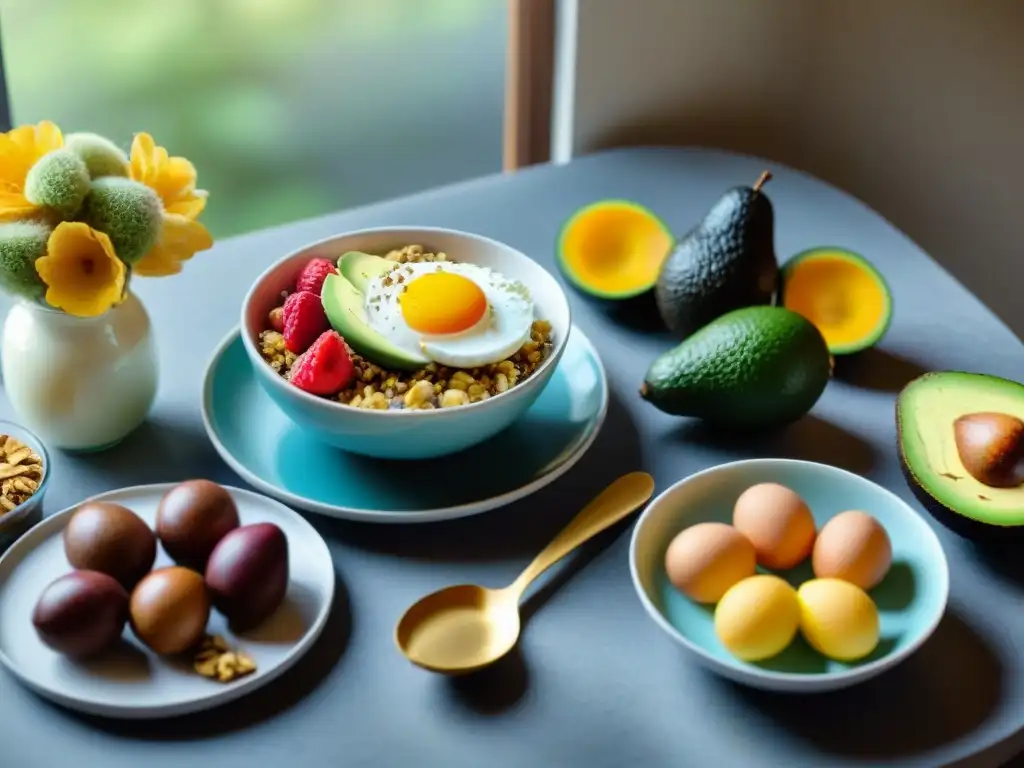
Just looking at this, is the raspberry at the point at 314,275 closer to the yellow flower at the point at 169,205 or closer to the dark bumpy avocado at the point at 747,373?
the yellow flower at the point at 169,205

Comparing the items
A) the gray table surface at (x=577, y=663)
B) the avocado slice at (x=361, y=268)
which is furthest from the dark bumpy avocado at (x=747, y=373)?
the avocado slice at (x=361, y=268)

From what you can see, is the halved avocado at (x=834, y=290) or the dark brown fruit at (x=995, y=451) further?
the halved avocado at (x=834, y=290)

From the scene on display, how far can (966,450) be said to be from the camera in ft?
2.81

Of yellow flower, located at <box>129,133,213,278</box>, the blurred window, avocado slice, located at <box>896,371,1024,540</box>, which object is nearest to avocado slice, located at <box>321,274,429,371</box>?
yellow flower, located at <box>129,133,213,278</box>

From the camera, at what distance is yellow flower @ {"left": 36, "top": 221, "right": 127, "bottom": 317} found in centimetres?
80

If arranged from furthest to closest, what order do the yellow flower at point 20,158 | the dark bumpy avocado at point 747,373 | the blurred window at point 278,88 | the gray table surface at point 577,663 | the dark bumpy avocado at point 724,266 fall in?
the blurred window at point 278,88 → the dark bumpy avocado at point 724,266 → the dark bumpy avocado at point 747,373 → the yellow flower at point 20,158 → the gray table surface at point 577,663

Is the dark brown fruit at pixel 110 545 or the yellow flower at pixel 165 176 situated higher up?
the yellow flower at pixel 165 176

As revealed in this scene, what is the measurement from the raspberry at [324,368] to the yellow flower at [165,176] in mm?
142

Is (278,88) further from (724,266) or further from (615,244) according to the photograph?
(724,266)

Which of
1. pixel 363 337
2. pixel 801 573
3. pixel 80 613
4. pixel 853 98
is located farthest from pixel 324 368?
pixel 853 98

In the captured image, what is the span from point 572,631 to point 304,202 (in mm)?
947

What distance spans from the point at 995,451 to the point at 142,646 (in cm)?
61

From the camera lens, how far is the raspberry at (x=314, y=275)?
95 cm

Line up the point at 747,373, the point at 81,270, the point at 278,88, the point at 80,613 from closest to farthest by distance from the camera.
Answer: the point at 80,613 → the point at 81,270 → the point at 747,373 → the point at 278,88
